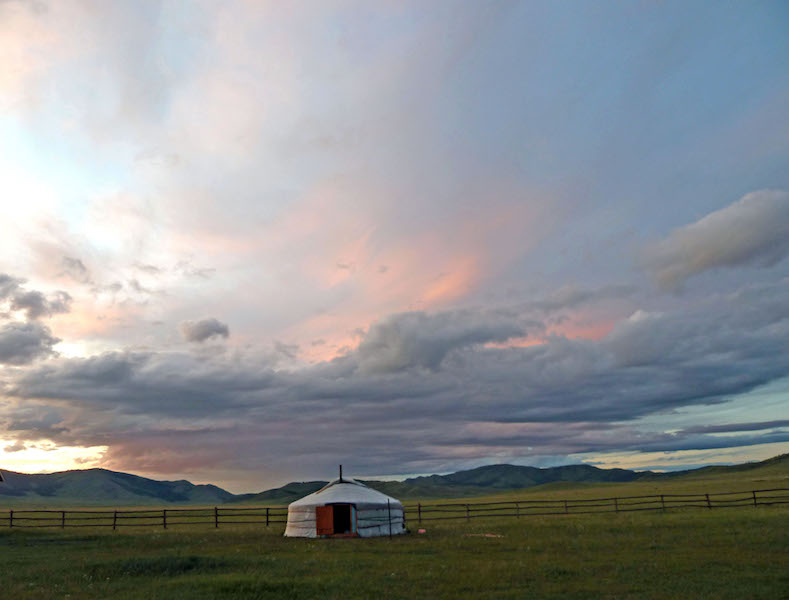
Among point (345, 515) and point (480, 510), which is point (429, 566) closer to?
point (345, 515)

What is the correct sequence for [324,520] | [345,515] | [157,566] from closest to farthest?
[157,566] → [324,520] → [345,515]

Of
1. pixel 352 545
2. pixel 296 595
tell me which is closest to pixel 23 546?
pixel 352 545

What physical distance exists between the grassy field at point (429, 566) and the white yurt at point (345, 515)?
111 inches

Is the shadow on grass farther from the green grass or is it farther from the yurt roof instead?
the yurt roof

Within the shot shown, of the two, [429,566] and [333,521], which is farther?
[333,521]

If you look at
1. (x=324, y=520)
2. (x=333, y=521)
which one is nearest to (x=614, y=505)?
(x=333, y=521)

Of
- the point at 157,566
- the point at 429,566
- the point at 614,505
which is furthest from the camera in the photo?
the point at 614,505

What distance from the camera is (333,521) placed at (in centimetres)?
3753

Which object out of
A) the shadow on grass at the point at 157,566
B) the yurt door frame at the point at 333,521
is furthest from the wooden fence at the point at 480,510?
the shadow on grass at the point at 157,566

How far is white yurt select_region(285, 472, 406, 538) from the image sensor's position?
122 ft

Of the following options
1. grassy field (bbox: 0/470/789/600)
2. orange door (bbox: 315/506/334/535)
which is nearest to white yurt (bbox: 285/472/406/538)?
orange door (bbox: 315/506/334/535)

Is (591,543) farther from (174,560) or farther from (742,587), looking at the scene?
(174,560)

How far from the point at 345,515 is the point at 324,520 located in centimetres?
141

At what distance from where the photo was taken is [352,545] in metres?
31.5
